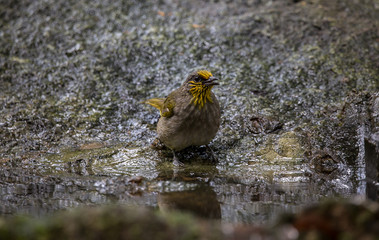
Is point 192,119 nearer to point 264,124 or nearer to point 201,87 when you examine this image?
point 201,87

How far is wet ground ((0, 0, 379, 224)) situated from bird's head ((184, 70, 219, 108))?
61cm

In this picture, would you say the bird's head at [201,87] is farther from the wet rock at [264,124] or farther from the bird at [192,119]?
the wet rock at [264,124]

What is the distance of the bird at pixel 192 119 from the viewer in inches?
191

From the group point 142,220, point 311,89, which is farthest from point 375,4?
point 142,220

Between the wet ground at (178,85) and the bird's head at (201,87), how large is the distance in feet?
2.00

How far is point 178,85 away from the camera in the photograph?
623 cm

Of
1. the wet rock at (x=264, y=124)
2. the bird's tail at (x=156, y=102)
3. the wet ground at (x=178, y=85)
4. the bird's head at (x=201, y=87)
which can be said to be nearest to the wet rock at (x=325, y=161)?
the wet ground at (x=178, y=85)

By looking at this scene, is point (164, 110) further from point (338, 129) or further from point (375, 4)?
point (375, 4)

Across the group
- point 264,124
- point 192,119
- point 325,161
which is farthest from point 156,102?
point 325,161

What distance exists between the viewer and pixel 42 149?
5016 millimetres

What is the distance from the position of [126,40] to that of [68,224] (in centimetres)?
529

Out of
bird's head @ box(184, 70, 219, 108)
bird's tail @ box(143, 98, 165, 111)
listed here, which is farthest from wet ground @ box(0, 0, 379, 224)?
bird's head @ box(184, 70, 219, 108)

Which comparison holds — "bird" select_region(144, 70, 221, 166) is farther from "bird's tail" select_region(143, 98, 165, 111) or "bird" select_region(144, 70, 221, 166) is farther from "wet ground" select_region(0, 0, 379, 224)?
"bird's tail" select_region(143, 98, 165, 111)

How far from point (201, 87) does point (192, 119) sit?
0.40 meters
